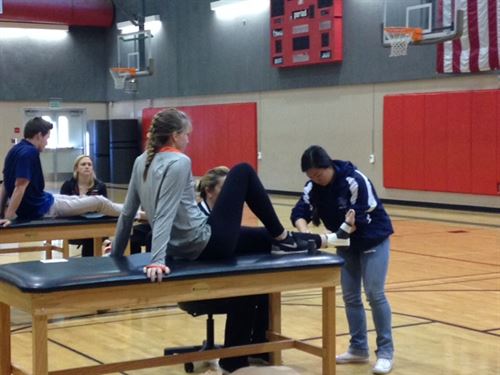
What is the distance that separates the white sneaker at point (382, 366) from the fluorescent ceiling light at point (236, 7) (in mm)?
15874

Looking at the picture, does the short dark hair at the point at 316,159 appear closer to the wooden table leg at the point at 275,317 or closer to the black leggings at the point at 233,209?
the black leggings at the point at 233,209

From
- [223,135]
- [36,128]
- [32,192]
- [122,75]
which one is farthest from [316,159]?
[122,75]

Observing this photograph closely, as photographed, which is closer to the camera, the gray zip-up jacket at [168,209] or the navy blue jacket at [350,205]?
the gray zip-up jacket at [168,209]

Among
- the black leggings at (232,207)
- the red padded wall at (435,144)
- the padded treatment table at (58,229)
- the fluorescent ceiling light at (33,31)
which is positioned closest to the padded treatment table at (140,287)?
the black leggings at (232,207)

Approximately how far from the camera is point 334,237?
495cm

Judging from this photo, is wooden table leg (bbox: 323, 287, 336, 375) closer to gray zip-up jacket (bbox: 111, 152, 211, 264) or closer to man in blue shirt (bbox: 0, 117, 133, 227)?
gray zip-up jacket (bbox: 111, 152, 211, 264)

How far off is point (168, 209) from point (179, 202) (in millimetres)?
111

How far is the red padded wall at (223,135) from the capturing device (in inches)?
813

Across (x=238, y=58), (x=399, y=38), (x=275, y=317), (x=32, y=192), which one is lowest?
(x=275, y=317)

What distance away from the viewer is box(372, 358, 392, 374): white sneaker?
4.95 meters

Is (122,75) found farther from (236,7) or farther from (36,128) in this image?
(36,128)

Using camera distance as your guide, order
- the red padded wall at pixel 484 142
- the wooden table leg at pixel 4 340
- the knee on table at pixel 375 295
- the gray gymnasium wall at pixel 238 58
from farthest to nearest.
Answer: the gray gymnasium wall at pixel 238 58 < the red padded wall at pixel 484 142 < the knee on table at pixel 375 295 < the wooden table leg at pixel 4 340

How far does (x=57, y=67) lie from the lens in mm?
25547

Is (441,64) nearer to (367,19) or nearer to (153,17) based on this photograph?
(367,19)
